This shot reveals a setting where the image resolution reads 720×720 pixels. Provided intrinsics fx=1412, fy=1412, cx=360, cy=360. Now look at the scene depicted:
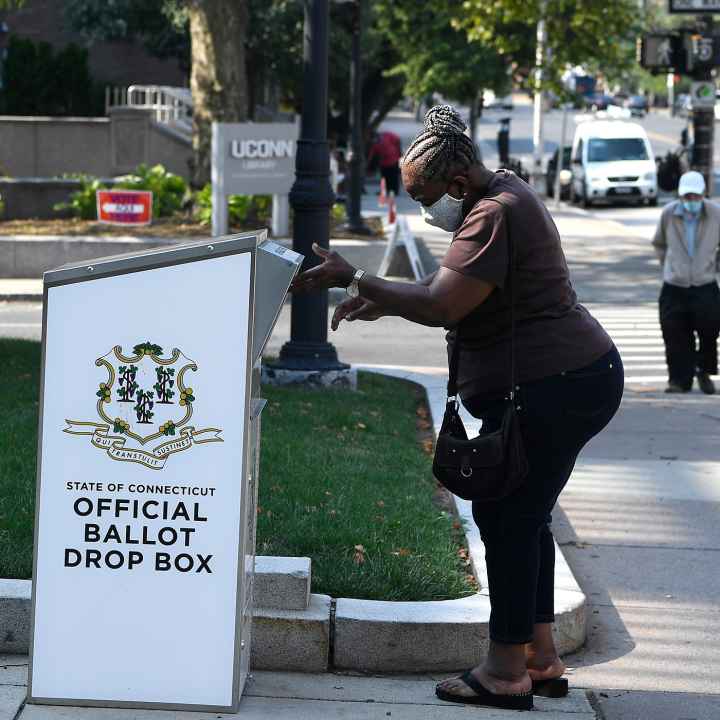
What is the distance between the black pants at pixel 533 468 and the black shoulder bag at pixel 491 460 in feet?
0.24

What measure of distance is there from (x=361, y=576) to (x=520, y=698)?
976mm

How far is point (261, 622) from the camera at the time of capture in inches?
185

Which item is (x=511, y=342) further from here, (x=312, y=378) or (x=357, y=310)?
(x=312, y=378)

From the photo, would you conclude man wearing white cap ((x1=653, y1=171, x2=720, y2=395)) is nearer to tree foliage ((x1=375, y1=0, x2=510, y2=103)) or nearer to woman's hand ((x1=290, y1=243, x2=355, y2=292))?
woman's hand ((x1=290, y1=243, x2=355, y2=292))

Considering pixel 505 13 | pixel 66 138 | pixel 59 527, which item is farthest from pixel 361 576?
pixel 66 138

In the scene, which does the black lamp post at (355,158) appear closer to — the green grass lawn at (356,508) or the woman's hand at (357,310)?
the green grass lawn at (356,508)

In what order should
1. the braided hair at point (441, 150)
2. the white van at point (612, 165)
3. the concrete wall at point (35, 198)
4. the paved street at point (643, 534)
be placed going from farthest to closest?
1. the white van at point (612, 165)
2. the concrete wall at point (35, 198)
3. the paved street at point (643, 534)
4. the braided hair at point (441, 150)

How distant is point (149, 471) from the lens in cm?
407

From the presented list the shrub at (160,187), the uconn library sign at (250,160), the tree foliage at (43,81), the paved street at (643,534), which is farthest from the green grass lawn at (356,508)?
the tree foliage at (43,81)

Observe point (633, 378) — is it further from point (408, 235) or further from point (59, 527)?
point (59, 527)

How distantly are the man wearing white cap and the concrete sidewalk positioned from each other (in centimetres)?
703

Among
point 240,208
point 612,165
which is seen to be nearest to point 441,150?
point 240,208

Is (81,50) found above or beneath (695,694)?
above

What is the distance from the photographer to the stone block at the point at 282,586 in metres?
4.70
